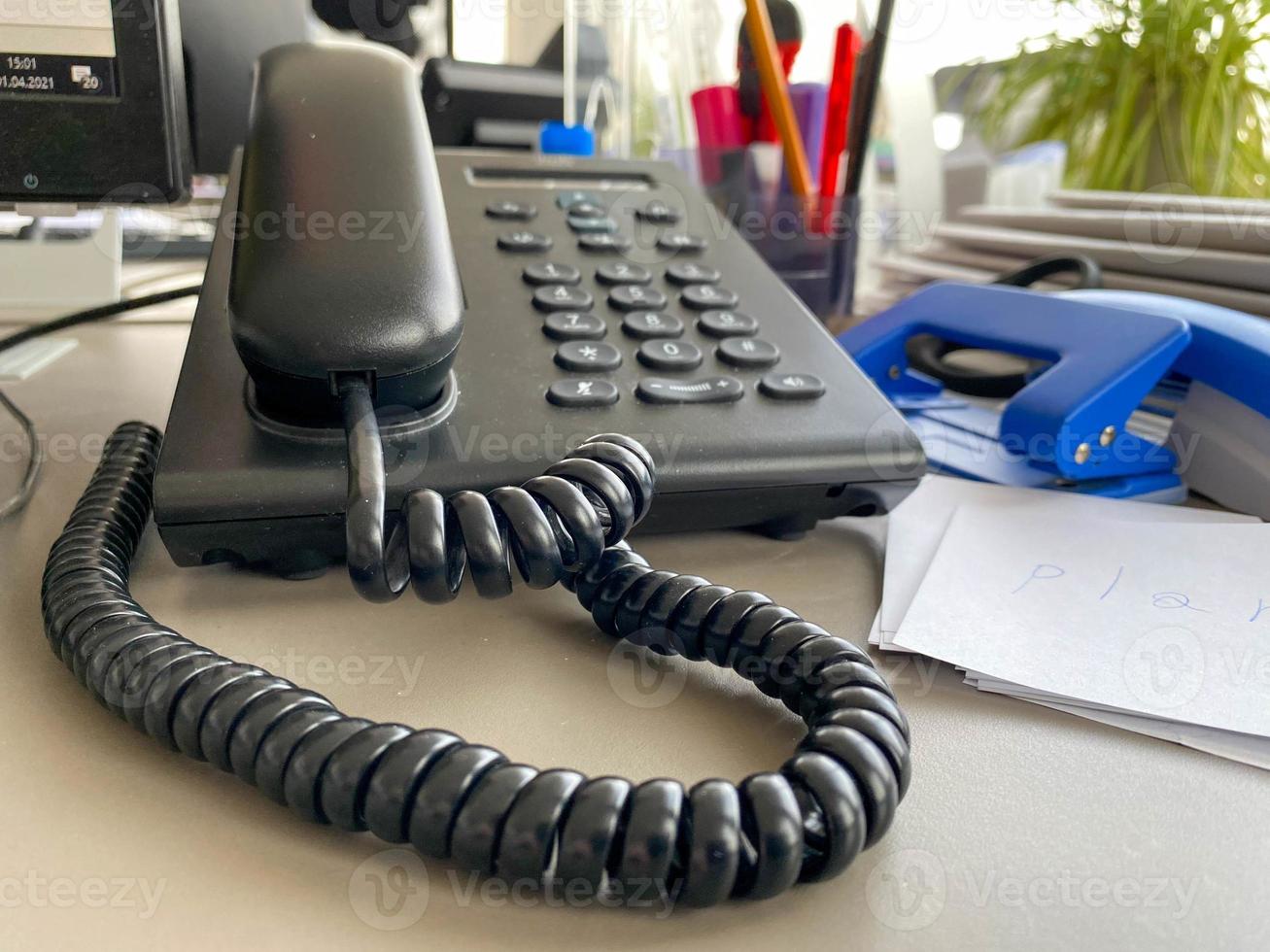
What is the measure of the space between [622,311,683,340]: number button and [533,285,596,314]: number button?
0.07ft

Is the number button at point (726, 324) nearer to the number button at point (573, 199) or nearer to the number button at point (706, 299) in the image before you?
the number button at point (706, 299)

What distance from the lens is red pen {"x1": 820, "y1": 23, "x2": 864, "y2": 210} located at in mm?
757

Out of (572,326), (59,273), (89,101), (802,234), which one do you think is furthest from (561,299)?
(59,273)

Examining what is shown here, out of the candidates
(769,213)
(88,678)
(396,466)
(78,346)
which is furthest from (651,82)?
(88,678)

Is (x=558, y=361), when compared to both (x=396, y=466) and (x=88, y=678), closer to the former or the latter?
(x=396, y=466)

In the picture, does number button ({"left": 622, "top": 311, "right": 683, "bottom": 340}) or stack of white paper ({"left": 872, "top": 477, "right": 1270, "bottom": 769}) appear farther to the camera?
number button ({"left": 622, "top": 311, "right": 683, "bottom": 340})

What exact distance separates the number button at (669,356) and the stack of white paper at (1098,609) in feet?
0.36

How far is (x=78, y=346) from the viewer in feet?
2.17

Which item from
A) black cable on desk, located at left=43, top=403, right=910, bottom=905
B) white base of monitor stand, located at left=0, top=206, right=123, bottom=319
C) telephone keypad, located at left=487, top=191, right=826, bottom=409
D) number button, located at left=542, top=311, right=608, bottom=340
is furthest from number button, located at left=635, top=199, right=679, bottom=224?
white base of monitor stand, located at left=0, top=206, right=123, bottom=319

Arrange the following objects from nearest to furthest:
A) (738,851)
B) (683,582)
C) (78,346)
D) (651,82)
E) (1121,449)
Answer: (738,851), (683,582), (1121,449), (78,346), (651,82)

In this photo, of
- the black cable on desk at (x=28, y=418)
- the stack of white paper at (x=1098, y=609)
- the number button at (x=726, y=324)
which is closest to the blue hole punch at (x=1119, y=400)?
the stack of white paper at (x=1098, y=609)

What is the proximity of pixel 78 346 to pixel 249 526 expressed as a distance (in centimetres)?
45

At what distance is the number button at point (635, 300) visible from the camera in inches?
16.8

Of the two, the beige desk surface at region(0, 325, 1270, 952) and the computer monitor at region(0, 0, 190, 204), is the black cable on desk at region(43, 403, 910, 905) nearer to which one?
the beige desk surface at region(0, 325, 1270, 952)
